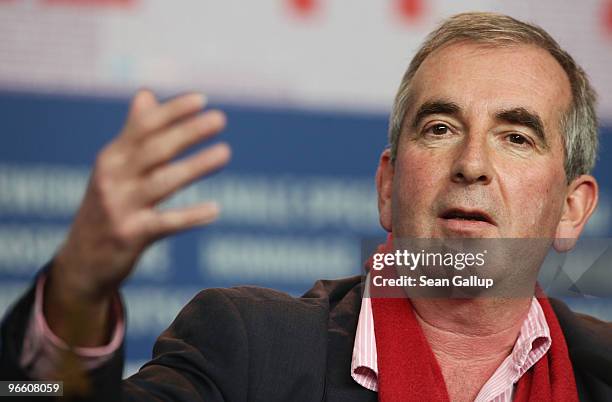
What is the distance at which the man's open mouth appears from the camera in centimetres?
205

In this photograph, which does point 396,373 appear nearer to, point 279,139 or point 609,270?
point 609,270

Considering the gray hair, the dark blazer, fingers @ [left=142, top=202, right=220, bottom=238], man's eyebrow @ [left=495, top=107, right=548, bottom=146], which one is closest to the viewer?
fingers @ [left=142, top=202, right=220, bottom=238]

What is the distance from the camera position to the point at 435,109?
7.34ft

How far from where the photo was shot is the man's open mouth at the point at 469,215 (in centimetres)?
205

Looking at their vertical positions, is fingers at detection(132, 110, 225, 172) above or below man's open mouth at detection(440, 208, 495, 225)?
above

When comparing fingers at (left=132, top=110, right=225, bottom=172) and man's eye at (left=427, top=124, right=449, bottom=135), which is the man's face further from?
fingers at (left=132, top=110, right=225, bottom=172)

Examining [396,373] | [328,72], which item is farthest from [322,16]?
[396,373]

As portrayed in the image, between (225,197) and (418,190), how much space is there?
1.28 meters

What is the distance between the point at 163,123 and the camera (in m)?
1.26

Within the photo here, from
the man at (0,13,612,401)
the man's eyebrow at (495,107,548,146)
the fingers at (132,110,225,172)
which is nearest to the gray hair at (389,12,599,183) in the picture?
the man at (0,13,612,401)

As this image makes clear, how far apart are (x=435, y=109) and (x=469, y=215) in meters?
0.30

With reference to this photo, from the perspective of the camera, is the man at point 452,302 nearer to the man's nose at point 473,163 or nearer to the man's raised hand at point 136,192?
the man's nose at point 473,163

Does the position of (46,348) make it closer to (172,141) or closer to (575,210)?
(172,141)

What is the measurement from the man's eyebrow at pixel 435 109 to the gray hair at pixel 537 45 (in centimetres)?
8
